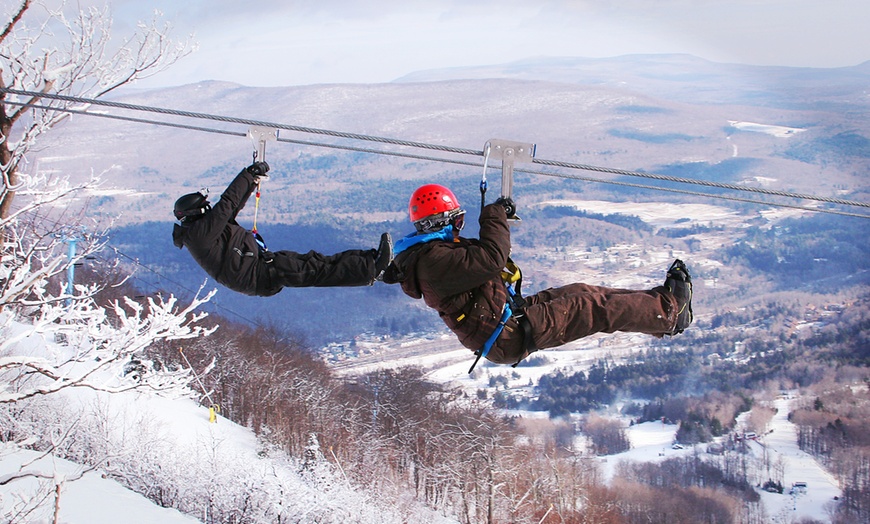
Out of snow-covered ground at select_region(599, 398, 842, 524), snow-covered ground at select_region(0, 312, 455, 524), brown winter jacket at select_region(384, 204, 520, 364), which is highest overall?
brown winter jacket at select_region(384, 204, 520, 364)

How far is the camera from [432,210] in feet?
18.0

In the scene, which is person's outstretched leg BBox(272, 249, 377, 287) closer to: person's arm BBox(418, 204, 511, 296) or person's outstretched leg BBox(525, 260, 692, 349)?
person's arm BBox(418, 204, 511, 296)

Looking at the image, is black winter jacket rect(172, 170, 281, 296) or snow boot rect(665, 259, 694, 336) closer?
black winter jacket rect(172, 170, 281, 296)

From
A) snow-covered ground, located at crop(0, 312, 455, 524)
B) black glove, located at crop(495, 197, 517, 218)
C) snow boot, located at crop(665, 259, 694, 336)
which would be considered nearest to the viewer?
black glove, located at crop(495, 197, 517, 218)

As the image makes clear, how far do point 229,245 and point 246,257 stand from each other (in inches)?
5.4

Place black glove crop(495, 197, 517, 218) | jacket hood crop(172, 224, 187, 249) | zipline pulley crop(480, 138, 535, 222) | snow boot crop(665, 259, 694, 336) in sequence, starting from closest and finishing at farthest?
1. jacket hood crop(172, 224, 187, 249)
2. black glove crop(495, 197, 517, 218)
3. zipline pulley crop(480, 138, 535, 222)
4. snow boot crop(665, 259, 694, 336)

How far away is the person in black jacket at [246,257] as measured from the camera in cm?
513

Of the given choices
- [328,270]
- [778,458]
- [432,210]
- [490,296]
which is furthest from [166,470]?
Answer: [778,458]

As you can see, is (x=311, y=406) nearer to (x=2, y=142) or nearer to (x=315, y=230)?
(x=2, y=142)

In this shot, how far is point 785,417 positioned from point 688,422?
16.4 meters

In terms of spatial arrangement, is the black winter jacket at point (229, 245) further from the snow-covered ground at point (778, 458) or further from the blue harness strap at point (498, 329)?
the snow-covered ground at point (778, 458)

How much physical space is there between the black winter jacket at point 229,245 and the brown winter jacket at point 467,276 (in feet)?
2.92

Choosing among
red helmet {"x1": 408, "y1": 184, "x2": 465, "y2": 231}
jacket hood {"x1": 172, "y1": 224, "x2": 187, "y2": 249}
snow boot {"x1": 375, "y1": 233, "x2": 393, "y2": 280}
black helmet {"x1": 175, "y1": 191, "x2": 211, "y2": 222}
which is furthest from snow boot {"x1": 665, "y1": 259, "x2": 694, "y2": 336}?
jacket hood {"x1": 172, "y1": 224, "x2": 187, "y2": 249}

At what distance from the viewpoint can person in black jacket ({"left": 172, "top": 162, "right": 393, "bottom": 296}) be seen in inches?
202
